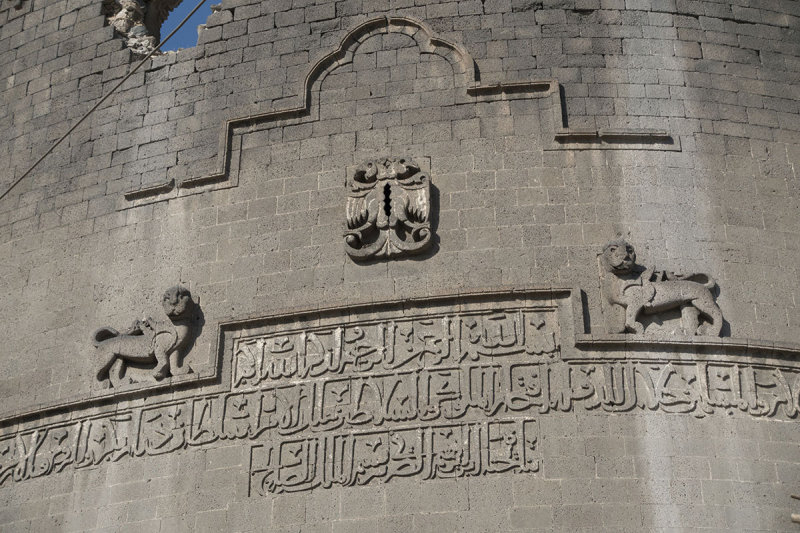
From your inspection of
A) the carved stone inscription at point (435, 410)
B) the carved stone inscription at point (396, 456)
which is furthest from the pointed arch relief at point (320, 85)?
the carved stone inscription at point (396, 456)

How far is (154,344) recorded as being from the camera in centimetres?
960

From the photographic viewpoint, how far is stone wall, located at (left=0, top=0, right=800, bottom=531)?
8703 mm

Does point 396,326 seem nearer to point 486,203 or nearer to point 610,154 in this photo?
point 486,203

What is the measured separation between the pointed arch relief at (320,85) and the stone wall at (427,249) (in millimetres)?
23

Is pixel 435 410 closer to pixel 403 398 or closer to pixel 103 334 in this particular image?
pixel 403 398

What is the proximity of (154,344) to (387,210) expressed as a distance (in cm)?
179

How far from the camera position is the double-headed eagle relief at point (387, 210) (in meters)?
9.60


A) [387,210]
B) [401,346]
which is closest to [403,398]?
[401,346]

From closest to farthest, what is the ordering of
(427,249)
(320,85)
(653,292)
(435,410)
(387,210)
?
1. (435,410)
2. (653,292)
3. (427,249)
4. (387,210)
5. (320,85)

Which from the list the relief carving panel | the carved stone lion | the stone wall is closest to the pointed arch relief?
the stone wall

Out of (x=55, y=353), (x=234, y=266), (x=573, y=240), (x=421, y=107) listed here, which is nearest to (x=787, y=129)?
(x=573, y=240)

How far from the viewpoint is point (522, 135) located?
9984 mm

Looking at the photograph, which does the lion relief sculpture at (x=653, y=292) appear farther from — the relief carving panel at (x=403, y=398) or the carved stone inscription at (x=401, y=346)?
the carved stone inscription at (x=401, y=346)

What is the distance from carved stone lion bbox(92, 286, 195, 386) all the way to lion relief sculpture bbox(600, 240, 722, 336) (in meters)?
2.76
